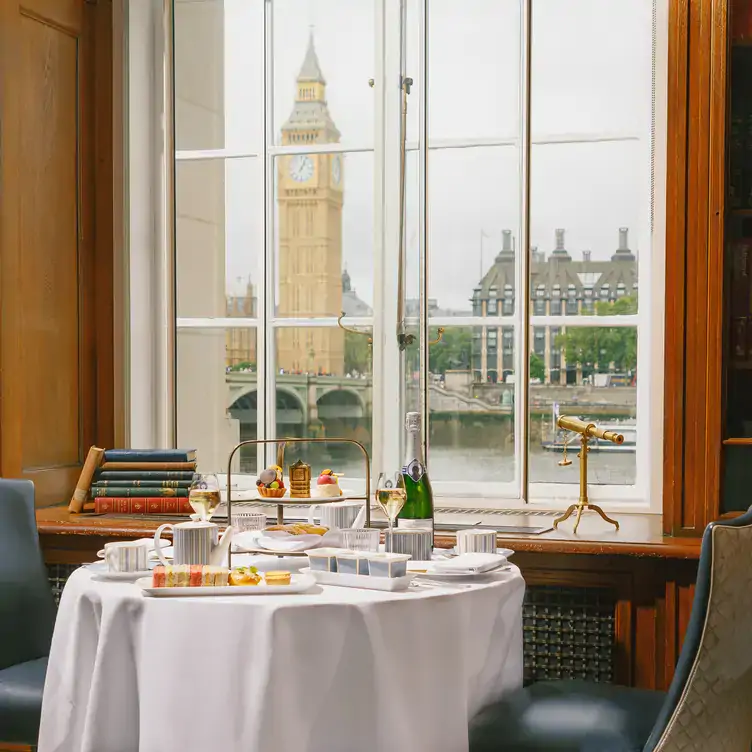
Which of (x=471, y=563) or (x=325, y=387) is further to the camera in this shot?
(x=325, y=387)

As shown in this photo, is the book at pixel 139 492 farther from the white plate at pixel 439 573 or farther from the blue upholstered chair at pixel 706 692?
the blue upholstered chair at pixel 706 692

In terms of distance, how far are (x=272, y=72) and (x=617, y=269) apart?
1.33 metres

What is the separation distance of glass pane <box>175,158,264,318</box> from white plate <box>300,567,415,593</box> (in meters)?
1.56

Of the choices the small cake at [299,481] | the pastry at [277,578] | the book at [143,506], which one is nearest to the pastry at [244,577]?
the pastry at [277,578]

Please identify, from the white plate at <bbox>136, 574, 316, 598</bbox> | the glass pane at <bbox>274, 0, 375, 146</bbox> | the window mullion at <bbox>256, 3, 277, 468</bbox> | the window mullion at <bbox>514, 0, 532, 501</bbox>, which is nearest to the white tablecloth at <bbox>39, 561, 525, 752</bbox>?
the white plate at <bbox>136, 574, 316, 598</bbox>

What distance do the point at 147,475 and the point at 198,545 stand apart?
106 cm

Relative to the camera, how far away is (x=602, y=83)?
10.4ft

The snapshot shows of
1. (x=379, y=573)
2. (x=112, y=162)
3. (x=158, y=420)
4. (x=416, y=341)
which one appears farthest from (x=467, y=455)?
(x=112, y=162)

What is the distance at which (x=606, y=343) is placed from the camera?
3.18 m

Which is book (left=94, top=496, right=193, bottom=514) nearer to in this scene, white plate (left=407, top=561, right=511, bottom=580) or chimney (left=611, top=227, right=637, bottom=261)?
white plate (left=407, top=561, right=511, bottom=580)

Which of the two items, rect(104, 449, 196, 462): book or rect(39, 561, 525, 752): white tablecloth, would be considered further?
rect(104, 449, 196, 462): book

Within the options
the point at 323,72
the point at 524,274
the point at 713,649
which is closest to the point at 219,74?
the point at 323,72

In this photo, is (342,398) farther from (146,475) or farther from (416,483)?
(416,483)

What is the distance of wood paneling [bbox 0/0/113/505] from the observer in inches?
122
